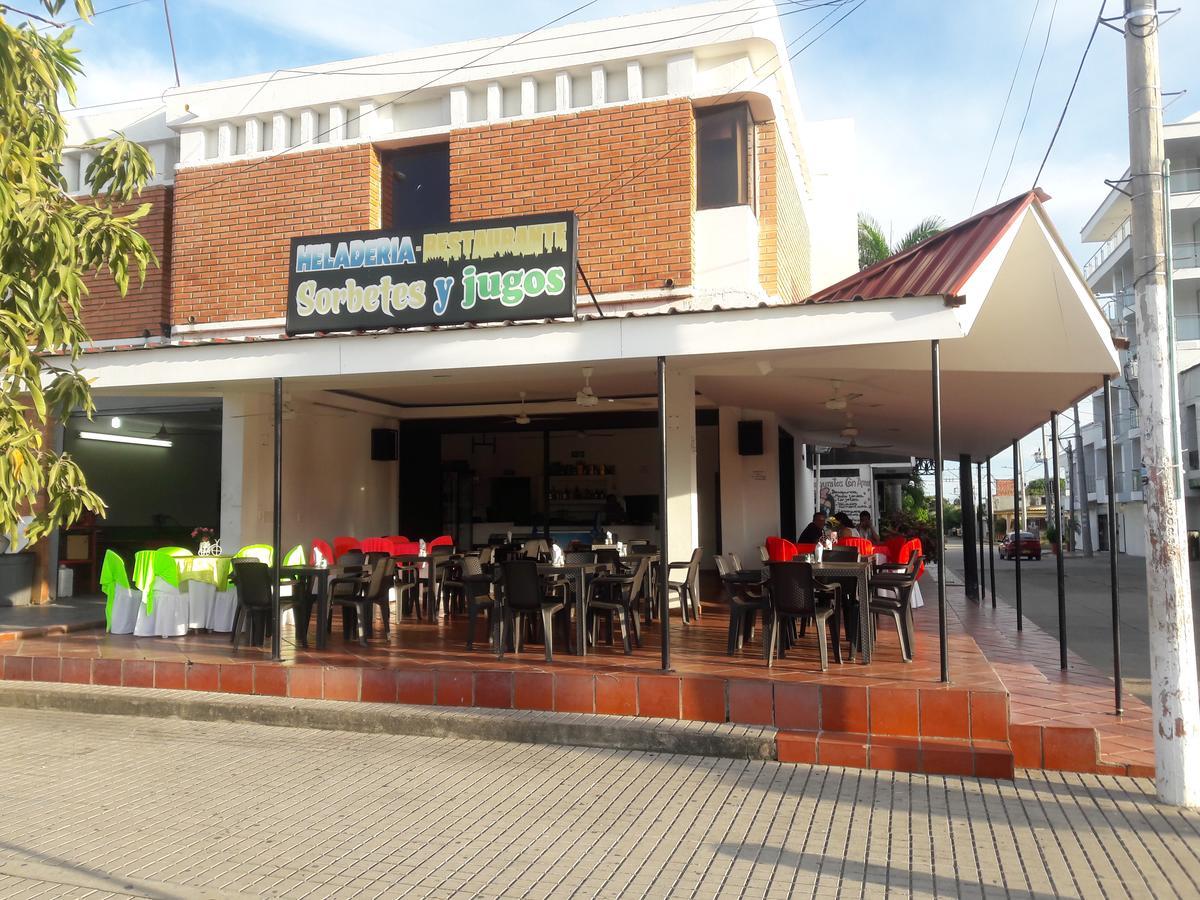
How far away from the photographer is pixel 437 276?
27.2ft

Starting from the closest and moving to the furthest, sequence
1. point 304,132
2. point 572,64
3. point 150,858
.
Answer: point 150,858
point 572,64
point 304,132

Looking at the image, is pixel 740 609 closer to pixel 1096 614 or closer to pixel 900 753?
pixel 900 753

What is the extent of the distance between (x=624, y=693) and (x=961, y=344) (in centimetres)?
396

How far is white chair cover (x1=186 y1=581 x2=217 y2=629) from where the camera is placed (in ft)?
31.0

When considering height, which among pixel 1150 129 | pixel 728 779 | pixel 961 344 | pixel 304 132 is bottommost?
pixel 728 779

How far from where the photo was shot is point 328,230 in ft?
41.2

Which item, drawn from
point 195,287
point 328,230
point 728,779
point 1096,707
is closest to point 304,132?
point 328,230

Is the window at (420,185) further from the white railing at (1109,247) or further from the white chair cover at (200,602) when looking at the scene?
the white railing at (1109,247)

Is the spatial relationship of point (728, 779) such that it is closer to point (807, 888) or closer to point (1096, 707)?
point (807, 888)

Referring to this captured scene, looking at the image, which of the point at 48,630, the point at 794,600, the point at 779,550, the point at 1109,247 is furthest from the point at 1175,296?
the point at 48,630

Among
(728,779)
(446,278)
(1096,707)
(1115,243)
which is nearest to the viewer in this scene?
(728,779)

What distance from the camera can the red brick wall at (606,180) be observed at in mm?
11258

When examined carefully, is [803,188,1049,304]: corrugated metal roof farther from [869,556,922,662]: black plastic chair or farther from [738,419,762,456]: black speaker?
[738,419,762,456]: black speaker

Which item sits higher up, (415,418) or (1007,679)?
(415,418)
